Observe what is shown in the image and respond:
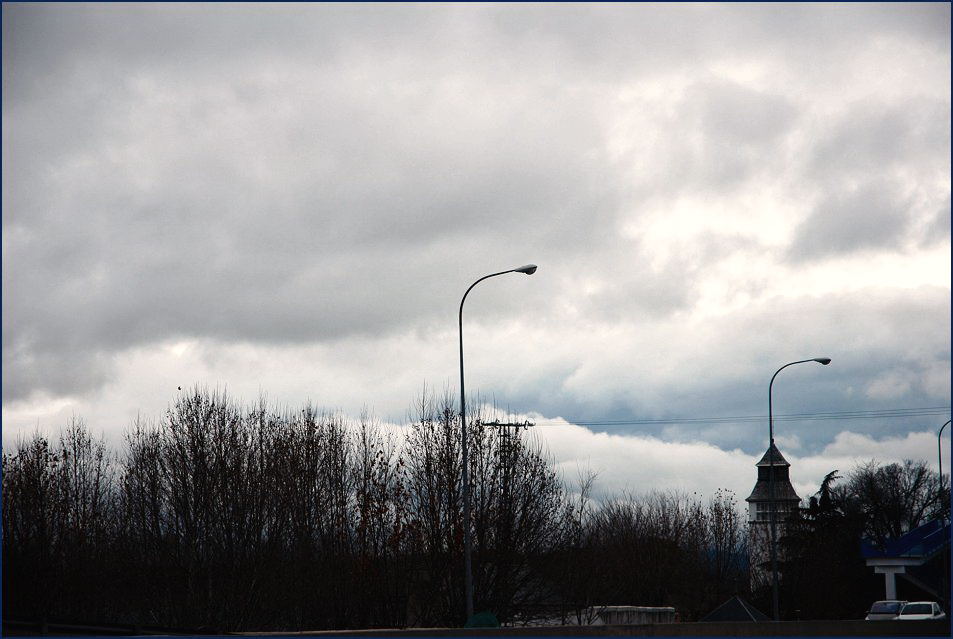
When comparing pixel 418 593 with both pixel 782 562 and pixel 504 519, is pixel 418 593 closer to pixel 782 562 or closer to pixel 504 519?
pixel 504 519

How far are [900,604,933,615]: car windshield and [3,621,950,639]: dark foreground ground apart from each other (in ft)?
52.2

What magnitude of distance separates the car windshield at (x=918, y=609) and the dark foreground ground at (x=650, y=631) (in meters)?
15.9

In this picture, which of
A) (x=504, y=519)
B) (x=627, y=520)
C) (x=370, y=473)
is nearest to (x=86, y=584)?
(x=370, y=473)

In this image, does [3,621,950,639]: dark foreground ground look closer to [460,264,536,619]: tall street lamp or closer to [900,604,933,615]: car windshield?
[460,264,536,619]: tall street lamp

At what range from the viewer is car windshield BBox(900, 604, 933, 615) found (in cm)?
4675

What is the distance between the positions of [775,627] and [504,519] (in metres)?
11.8

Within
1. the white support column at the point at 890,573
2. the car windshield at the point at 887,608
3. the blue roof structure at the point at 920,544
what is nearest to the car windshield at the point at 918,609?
the car windshield at the point at 887,608

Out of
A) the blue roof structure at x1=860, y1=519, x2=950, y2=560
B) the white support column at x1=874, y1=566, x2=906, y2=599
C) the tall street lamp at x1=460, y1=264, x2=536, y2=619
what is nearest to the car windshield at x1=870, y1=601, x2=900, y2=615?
the blue roof structure at x1=860, y1=519, x2=950, y2=560

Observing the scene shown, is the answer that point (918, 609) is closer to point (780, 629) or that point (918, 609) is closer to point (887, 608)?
point (887, 608)

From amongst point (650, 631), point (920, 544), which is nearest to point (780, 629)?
point (650, 631)

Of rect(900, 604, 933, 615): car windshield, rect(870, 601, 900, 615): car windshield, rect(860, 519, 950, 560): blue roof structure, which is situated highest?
rect(860, 519, 950, 560): blue roof structure

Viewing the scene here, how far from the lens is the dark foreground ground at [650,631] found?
2312 centimetres

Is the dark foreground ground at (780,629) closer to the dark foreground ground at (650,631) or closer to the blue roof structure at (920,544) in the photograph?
the dark foreground ground at (650,631)

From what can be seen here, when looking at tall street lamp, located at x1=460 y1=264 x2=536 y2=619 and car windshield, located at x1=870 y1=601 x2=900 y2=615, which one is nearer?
tall street lamp, located at x1=460 y1=264 x2=536 y2=619
